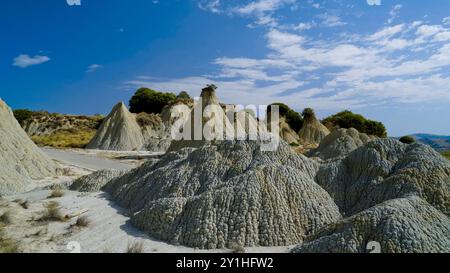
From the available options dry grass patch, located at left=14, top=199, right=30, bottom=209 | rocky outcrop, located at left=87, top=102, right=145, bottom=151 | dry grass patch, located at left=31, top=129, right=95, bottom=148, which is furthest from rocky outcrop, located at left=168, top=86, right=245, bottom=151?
dry grass patch, located at left=31, top=129, right=95, bottom=148

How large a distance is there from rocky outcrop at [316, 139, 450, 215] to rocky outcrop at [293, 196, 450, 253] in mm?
1472

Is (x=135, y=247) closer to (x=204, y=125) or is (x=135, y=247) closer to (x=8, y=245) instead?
(x=8, y=245)

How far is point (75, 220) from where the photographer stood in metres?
7.16

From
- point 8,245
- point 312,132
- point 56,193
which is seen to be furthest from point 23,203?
point 312,132

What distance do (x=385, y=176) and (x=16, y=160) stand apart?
9340 millimetres

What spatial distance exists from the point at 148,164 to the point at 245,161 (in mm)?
2823

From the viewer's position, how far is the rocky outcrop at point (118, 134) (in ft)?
87.4

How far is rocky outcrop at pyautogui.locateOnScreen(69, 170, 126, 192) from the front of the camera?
997cm

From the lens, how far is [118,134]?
89.1 ft

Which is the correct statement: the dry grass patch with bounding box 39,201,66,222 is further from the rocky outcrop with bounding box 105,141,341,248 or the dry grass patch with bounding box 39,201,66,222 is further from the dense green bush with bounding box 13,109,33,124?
the dense green bush with bounding box 13,109,33,124

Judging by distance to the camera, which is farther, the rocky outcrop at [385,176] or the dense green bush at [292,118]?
the dense green bush at [292,118]

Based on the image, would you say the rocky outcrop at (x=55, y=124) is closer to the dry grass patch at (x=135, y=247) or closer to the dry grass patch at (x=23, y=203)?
the dry grass patch at (x=23, y=203)

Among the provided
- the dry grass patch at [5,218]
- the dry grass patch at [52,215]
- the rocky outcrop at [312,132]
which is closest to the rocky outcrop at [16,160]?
the dry grass patch at [5,218]

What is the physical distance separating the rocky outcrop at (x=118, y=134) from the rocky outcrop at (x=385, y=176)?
19.9m
